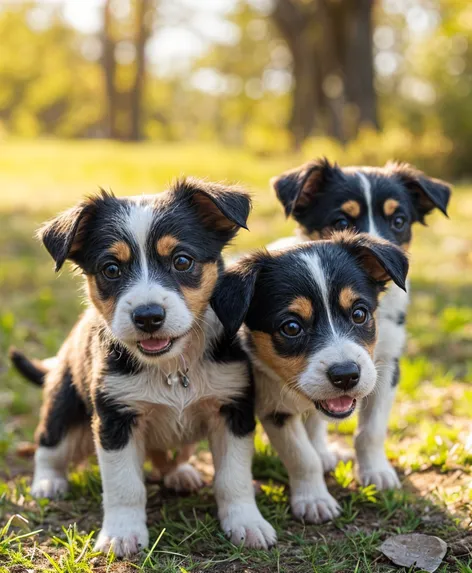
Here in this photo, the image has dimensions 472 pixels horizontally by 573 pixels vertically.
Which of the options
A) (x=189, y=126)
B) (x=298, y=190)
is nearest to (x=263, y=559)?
(x=298, y=190)

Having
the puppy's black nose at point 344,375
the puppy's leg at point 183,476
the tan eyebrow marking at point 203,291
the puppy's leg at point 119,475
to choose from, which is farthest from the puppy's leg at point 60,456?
the puppy's black nose at point 344,375

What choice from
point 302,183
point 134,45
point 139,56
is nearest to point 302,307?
point 302,183

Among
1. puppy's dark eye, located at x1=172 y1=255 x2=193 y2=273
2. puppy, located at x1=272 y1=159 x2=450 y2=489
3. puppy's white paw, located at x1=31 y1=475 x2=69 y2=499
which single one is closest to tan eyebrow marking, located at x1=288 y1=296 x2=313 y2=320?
puppy's dark eye, located at x1=172 y1=255 x2=193 y2=273

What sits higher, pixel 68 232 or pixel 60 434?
pixel 68 232

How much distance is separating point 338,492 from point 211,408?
3.40ft

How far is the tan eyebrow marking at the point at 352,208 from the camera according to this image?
4.88 metres

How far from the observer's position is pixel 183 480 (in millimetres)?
4578

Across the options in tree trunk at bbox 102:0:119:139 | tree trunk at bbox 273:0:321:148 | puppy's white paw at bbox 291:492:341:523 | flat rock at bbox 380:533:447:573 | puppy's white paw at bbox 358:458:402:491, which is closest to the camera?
flat rock at bbox 380:533:447:573

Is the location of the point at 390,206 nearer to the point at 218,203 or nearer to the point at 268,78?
the point at 218,203

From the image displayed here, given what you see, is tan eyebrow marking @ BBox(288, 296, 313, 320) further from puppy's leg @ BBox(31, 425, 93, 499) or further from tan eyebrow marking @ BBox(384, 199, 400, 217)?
puppy's leg @ BBox(31, 425, 93, 499)

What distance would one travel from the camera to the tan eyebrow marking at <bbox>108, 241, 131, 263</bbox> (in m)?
3.76

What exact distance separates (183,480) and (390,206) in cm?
225

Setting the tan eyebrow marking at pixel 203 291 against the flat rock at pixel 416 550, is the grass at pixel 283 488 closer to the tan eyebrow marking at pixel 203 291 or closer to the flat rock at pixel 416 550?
the flat rock at pixel 416 550

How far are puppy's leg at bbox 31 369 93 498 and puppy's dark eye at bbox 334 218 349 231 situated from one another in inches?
79.7
